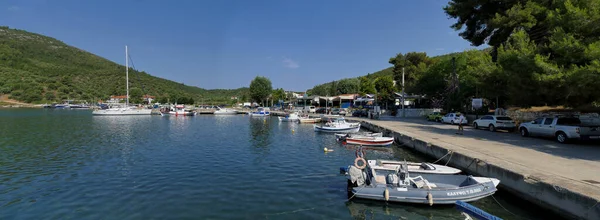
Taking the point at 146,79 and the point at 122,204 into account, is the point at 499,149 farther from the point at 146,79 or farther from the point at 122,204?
the point at 146,79

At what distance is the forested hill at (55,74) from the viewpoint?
416 ft

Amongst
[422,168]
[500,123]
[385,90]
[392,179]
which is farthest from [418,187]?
[385,90]

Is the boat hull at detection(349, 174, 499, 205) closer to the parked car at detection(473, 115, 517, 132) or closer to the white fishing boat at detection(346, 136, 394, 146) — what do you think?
the white fishing boat at detection(346, 136, 394, 146)

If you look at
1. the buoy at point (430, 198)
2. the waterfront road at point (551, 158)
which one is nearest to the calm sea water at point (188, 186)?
the buoy at point (430, 198)

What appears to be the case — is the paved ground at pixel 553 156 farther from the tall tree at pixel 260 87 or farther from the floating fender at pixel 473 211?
the tall tree at pixel 260 87

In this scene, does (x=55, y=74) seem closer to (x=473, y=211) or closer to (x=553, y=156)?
(x=473, y=211)

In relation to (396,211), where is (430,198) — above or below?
above

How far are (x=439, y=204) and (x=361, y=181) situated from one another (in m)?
2.70

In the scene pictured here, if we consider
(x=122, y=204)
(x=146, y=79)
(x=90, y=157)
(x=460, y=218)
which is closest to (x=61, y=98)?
(x=146, y=79)

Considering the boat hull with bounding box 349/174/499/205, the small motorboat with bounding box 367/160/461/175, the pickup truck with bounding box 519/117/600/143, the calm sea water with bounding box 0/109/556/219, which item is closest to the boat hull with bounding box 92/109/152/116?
the calm sea water with bounding box 0/109/556/219

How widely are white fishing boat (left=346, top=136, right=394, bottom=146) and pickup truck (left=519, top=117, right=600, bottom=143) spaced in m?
9.30

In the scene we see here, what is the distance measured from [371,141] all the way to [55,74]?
165881 mm

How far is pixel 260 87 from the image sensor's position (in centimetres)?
10569

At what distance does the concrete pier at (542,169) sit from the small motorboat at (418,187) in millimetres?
1010
